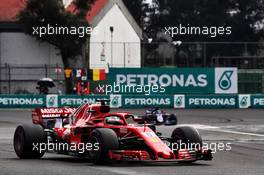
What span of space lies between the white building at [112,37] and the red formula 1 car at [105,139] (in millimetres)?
33558

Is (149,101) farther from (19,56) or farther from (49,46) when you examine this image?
(19,56)

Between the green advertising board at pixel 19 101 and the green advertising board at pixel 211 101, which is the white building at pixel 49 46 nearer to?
the green advertising board at pixel 211 101

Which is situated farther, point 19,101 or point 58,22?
point 58,22

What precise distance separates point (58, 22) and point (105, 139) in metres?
38.0

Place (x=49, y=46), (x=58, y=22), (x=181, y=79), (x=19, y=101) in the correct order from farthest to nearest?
(x=49, y=46) < (x=58, y=22) < (x=181, y=79) < (x=19, y=101)

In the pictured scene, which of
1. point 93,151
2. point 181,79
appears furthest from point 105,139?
point 181,79

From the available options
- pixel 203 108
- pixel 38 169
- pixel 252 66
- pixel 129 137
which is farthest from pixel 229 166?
pixel 252 66

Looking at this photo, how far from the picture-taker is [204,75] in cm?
4491

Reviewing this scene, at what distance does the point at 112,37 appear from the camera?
5403cm

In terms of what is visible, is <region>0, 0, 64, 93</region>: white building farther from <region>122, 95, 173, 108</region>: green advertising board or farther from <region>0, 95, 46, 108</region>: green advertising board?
<region>122, 95, 173, 108</region>: green advertising board

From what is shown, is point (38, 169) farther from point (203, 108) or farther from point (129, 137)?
point (203, 108)

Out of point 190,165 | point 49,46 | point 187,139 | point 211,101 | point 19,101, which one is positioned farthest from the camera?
point 49,46

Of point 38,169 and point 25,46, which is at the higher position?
point 25,46

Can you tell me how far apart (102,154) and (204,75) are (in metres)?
31.3
